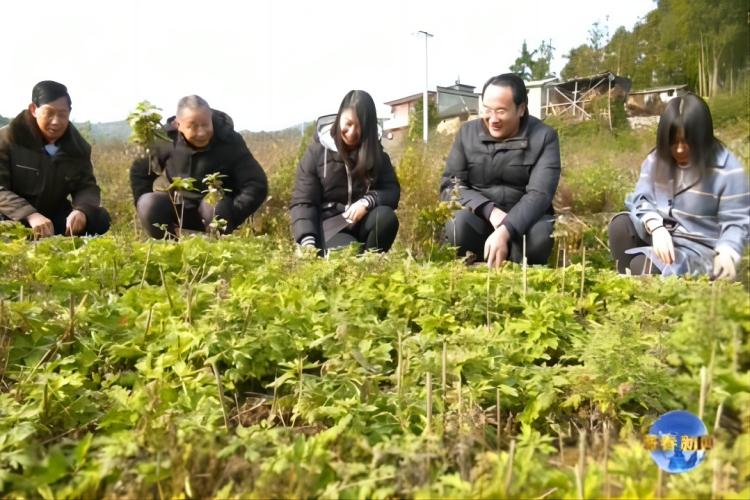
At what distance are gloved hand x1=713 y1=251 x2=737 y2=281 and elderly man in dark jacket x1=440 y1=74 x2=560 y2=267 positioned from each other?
2349 millimetres

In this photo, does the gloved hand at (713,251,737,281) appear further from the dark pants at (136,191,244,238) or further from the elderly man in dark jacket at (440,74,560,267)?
the dark pants at (136,191,244,238)

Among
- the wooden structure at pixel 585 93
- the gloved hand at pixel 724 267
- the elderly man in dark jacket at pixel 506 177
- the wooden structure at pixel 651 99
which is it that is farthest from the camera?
the elderly man in dark jacket at pixel 506 177

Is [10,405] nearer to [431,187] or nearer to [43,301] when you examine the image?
[43,301]

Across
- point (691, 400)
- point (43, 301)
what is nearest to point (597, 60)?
point (691, 400)

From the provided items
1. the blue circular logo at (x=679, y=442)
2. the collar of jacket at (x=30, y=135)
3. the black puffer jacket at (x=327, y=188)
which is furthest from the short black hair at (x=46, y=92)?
the blue circular logo at (x=679, y=442)

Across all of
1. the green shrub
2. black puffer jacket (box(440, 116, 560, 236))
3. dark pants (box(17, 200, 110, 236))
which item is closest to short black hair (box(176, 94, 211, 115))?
dark pants (box(17, 200, 110, 236))

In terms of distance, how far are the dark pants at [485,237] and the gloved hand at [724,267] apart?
8.14ft

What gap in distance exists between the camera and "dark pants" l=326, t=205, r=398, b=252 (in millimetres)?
3869

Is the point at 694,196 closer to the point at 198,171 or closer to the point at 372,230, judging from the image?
the point at 372,230

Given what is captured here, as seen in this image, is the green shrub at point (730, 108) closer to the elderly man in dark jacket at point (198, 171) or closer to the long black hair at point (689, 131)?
the long black hair at point (689, 131)

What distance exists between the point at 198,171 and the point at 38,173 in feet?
3.56

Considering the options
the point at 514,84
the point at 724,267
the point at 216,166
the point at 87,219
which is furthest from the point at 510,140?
the point at 87,219

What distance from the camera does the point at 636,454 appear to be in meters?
1.00

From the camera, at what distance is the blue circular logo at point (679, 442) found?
0.91 m
